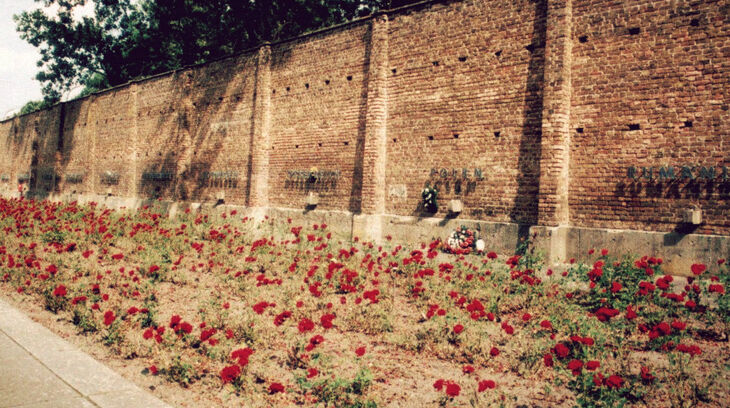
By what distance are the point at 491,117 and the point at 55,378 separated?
363 inches

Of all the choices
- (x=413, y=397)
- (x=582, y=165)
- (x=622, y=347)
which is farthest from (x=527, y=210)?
(x=413, y=397)

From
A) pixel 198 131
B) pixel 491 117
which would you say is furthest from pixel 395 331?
pixel 198 131

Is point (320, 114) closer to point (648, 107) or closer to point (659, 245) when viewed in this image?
point (648, 107)

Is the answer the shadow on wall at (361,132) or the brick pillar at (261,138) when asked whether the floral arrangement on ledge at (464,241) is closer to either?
the shadow on wall at (361,132)

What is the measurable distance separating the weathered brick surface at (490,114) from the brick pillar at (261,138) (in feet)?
0.15

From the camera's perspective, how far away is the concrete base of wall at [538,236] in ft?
26.7

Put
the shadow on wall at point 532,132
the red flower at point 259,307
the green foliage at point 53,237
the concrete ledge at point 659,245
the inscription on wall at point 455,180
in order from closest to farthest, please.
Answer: the red flower at point 259,307
the concrete ledge at point 659,245
the green foliage at point 53,237
the shadow on wall at point 532,132
the inscription on wall at point 455,180

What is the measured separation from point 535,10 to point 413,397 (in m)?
8.90

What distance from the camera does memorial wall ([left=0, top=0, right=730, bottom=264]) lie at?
838 cm

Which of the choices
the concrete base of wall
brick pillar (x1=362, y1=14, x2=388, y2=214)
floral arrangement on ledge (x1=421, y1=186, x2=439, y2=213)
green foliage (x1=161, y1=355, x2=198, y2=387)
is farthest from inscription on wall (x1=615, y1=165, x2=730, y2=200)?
green foliage (x1=161, y1=355, x2=198, y2=387)

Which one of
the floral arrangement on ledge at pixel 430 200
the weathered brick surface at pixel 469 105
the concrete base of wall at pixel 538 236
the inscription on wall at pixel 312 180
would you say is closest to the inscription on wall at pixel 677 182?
the concrete base of wall at pixel 538 236

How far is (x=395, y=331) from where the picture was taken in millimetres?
5488

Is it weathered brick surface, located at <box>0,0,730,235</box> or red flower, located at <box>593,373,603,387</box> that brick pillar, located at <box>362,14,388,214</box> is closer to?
weathered brick surface, located at <box>0,0,730,235</box>

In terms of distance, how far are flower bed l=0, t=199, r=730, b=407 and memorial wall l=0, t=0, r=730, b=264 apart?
1943mm
